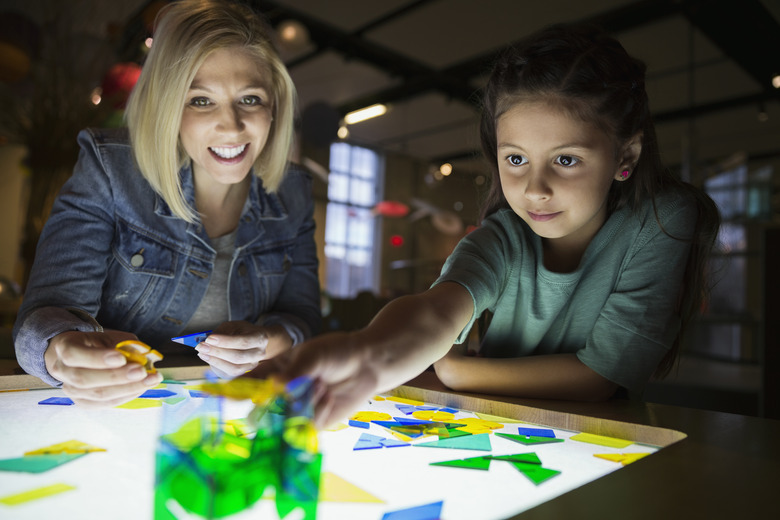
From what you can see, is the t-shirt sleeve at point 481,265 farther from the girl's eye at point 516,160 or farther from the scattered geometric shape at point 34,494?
the scattered geometric shape at point 34,494

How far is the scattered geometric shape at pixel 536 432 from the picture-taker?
677 millimetres

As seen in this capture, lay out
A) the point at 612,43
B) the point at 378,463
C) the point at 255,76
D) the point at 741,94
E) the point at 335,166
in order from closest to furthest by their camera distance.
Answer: the point at 378,463 → the point at 612,43 → the point at 255,76 → the point at 741,94 → the point at 335,166

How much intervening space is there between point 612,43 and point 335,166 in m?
9.53

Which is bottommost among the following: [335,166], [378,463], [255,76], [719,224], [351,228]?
[378,463]

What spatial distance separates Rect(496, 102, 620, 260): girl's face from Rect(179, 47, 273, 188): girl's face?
1.79 feet

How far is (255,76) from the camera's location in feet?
3.86

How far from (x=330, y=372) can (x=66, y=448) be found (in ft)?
1.00

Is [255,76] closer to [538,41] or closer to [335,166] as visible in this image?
[538,41]

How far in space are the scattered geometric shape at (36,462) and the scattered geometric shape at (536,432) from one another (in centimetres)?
48

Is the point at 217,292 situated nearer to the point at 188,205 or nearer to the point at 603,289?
the point at 188,205

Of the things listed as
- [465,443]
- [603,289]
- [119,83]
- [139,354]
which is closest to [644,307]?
[603,289]

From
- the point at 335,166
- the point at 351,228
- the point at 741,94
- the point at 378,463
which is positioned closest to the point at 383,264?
the point at 351,228

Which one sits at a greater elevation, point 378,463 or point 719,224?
point 719,224

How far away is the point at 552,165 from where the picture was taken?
0.85 metres
